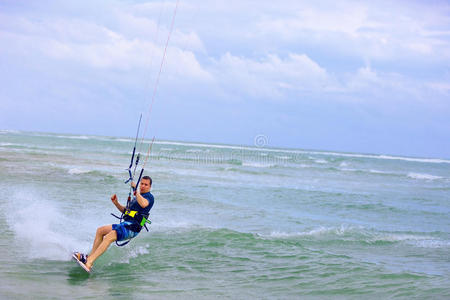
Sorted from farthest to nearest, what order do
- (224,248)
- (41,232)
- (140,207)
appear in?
(224,248)
(41,232)
(140,207)

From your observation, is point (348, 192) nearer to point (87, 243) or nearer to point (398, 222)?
point (398, 222)

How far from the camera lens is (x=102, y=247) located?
7.59 metres

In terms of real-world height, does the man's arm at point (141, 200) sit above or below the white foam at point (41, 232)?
A: above

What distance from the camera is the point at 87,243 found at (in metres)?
9.71

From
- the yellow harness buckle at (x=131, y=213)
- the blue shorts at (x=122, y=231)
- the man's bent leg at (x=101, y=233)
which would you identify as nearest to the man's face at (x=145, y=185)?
the yellow harness buckle at (x=131, y=213)

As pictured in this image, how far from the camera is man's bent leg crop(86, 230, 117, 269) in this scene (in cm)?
752

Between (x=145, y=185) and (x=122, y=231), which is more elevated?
(x=145, y=185)

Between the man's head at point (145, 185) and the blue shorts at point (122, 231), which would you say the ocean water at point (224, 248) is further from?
the man's head at point (145, 185)

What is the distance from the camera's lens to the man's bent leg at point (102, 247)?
24.7 ft

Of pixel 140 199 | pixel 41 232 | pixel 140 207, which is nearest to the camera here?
pixel 140 199

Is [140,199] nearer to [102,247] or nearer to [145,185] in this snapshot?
[145,185]

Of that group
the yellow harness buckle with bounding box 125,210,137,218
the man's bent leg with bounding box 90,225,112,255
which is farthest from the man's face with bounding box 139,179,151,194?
the man's bent leg with bounding box 90,225,112,255

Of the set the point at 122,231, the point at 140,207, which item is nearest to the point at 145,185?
the point at 140,207

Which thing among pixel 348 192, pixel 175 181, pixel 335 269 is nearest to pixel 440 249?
pixel 335 269
